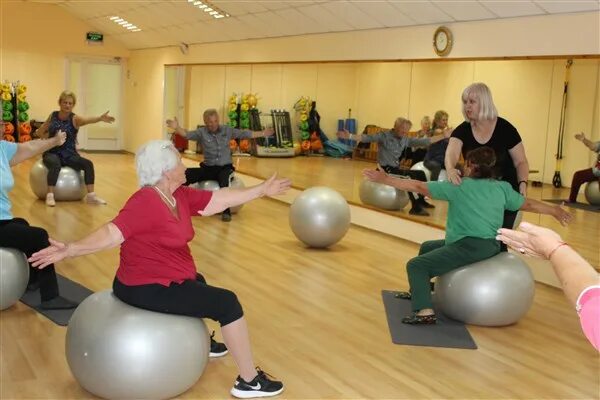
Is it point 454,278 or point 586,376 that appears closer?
point 586,376

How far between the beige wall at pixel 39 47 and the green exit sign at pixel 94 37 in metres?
0.09

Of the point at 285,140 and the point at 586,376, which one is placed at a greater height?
the point at 285,140

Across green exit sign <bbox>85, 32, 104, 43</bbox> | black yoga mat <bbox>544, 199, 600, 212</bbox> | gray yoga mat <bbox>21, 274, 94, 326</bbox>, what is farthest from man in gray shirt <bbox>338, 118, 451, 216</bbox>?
green exit sign <bbox>85, 32, 104, 43</bbox>

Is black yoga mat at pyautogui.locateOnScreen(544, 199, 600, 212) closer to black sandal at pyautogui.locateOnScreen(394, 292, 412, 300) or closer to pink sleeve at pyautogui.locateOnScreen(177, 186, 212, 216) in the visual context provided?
black sandal at pyautogui.locateOnScreen(394, 292, 412, 300)

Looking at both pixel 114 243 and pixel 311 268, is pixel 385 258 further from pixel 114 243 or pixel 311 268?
pixel 114 243

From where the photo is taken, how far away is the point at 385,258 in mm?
5980

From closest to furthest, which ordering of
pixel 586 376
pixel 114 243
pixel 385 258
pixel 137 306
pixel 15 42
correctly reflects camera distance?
pixel 114 243, pixel 137 306, pixel 586 376, pixel 385 258, pixel 15 42

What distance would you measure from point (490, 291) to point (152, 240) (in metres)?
2.12

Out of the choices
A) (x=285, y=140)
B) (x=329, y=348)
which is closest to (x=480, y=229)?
(x=329, y=348)

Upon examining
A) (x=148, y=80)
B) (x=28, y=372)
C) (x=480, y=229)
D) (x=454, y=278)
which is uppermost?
(x=148, y=80)

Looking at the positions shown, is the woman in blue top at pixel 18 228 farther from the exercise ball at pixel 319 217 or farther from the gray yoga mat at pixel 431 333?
the exercise ball at pixel 319 217

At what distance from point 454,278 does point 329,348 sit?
3.04ft

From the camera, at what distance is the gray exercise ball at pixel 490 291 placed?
4090 millimetres

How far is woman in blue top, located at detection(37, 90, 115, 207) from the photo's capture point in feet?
24.0
